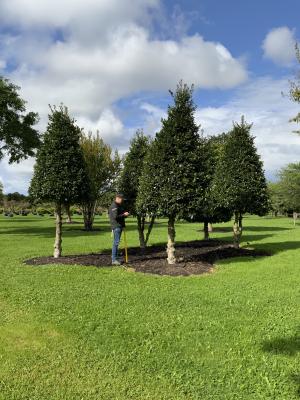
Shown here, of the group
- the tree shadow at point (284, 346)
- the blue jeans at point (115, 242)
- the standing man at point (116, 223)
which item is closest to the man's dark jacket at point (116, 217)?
the standing man at point (116, 223)

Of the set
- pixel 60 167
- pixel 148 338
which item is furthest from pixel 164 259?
pixel 148 338

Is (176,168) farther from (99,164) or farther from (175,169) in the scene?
(99,164)

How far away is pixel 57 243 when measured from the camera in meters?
15.9

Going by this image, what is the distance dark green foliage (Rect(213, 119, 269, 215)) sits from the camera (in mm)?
18016

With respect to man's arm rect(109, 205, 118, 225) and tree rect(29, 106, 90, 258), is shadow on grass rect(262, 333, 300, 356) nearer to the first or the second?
man's arm rect(109, 205, 118, 225)

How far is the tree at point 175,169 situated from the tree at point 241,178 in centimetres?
423

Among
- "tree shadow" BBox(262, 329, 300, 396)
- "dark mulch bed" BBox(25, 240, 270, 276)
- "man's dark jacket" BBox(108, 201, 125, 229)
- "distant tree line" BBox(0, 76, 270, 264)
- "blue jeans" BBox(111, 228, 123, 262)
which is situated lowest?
"tree shadow" BBox(262, 329, 300, 396)

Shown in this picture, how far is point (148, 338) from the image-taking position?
7699 mm

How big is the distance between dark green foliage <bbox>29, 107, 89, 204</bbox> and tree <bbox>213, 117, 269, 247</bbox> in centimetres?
591

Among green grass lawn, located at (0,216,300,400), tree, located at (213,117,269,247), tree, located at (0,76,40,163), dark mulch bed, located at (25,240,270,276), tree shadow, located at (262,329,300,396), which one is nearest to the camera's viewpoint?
green grass lawn, located at (0,216,300,400)

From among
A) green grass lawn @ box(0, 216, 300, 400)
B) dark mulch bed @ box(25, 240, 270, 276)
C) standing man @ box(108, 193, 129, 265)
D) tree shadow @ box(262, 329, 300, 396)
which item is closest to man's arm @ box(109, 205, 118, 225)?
standing man @ box(108, 193, 129, 265)

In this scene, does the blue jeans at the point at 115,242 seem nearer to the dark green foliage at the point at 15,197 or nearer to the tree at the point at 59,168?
the tree at the point at 59,168

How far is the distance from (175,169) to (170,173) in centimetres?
22

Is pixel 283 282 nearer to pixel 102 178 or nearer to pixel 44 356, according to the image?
pixel 44 356
